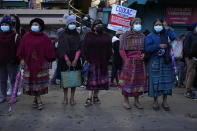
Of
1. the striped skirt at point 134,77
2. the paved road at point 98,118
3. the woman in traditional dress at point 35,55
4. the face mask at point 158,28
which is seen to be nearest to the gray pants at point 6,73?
the paved road at point 98,118

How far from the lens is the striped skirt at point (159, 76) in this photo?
280 inches

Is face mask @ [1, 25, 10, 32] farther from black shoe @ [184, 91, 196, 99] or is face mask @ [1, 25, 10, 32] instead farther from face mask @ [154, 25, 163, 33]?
black shoe @ [184, 91, 196, 99]

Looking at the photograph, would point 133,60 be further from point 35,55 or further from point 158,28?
point 35,55

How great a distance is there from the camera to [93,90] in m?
7.59

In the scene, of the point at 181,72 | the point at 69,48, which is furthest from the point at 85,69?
the point at 181,72

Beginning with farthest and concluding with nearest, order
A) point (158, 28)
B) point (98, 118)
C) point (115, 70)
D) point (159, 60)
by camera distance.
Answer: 1. point (115, 70)
2. point (159, 60)
3. point (158, 28)
4. point (98, 118)

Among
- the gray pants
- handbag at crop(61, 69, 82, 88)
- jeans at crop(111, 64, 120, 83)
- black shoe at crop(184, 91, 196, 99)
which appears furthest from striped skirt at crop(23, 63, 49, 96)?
black shoe at crop(184, 91, 196, 99)

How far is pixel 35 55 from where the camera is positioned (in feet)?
23.1

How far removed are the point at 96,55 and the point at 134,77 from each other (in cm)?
89

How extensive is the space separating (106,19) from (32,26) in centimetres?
714

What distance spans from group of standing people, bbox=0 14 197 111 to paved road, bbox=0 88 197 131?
0.30 metres

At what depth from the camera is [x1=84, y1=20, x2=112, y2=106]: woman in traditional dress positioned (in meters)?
7.28

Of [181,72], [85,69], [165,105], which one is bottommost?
[165,105]

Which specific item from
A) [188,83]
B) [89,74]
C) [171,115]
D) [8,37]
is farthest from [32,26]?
[188,83]
